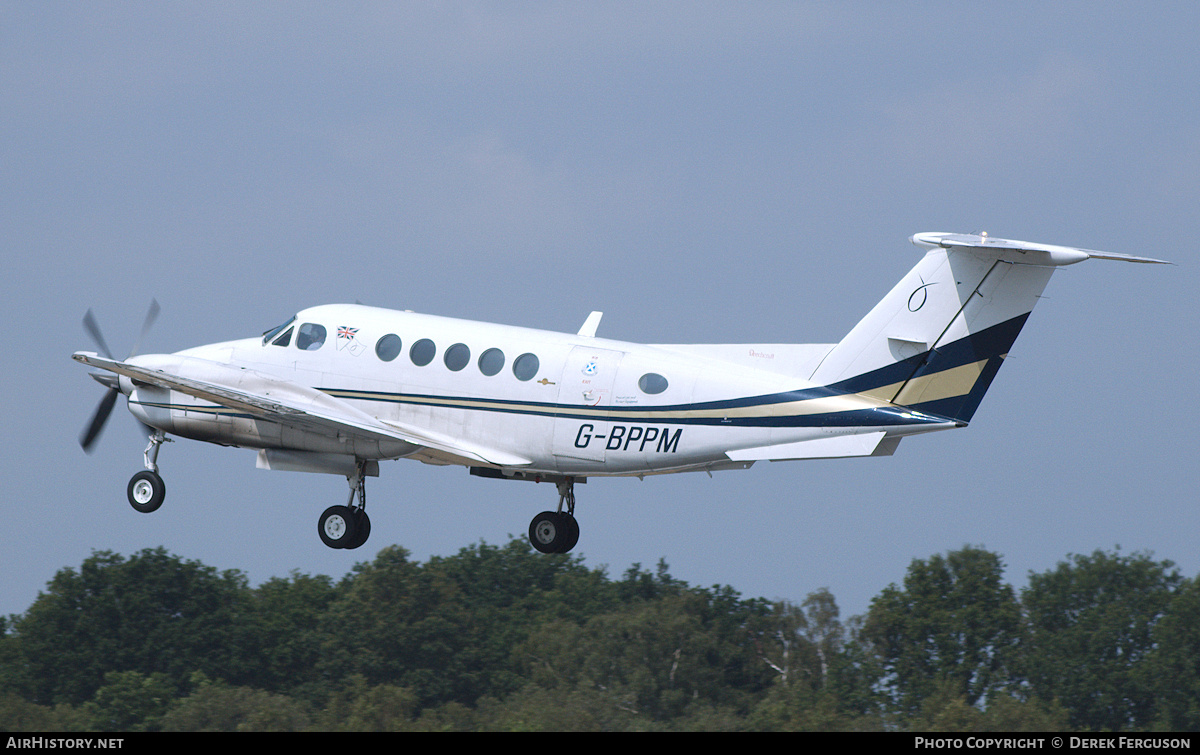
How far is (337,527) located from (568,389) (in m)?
5.71

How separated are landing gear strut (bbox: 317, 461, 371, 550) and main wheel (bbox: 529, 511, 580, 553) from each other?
3310 mm

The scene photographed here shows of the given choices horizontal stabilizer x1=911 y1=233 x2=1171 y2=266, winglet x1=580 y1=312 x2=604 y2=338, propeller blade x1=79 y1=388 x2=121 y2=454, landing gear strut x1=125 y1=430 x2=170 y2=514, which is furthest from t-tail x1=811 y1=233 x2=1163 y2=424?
propeller blade x1=79 y1=388 x2=121 y2=454

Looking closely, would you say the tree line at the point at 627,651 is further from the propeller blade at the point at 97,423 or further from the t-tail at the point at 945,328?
the t-tail at the point at 945,328

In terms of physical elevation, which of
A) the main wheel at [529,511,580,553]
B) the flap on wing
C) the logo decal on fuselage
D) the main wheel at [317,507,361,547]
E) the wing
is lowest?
the main wheel at [317,507,361,547]

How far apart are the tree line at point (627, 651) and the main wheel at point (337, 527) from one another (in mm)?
37768

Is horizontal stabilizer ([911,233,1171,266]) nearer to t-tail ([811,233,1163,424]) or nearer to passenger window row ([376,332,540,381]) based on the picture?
t-tail ([811,233,1163,424])

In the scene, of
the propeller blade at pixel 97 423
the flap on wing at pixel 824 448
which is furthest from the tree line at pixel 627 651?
the flap on wing at pixel 824 448

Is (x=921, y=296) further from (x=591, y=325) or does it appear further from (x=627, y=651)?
(x=627, y=651)

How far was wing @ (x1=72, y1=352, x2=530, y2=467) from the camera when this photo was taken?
88.3 feet

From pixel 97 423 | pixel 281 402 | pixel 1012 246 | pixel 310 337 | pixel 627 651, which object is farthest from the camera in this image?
pixel 627 651

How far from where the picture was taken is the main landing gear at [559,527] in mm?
29188

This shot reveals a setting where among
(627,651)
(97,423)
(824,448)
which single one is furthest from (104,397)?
(627,651)

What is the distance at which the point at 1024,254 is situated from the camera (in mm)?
23562

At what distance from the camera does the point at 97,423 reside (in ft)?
103
